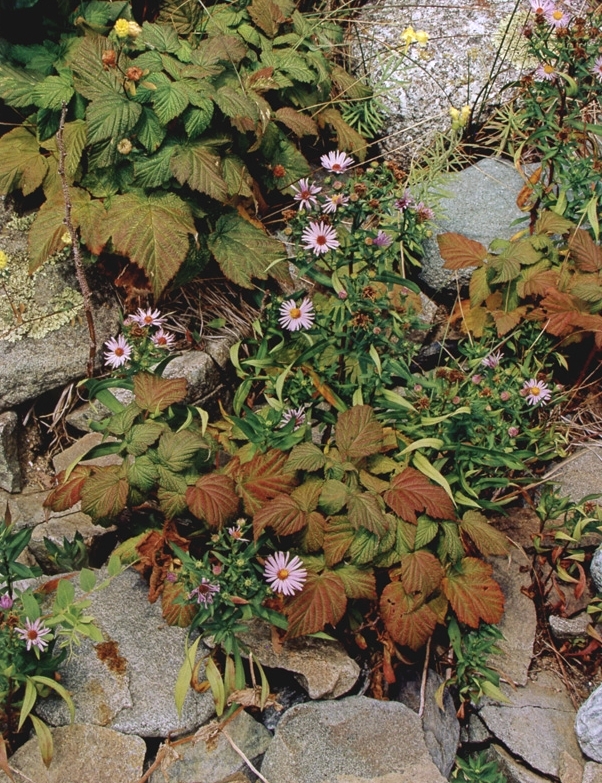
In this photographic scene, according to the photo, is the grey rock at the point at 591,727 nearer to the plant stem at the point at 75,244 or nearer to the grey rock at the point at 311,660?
the grey rock at the point at 311,660

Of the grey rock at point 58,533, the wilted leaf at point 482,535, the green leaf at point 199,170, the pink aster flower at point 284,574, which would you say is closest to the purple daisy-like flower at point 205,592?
the pink aster flower at point 284,574

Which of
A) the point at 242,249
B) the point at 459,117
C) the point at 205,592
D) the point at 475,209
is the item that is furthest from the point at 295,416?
the point at 459,117

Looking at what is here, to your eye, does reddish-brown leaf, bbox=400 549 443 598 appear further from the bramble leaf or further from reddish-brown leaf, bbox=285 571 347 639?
the bramble leaf

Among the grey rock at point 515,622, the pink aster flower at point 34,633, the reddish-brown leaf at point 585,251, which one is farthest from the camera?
the reddish-brown leaf at point 585,251

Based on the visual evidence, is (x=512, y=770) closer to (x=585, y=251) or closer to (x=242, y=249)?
(x=585, y=251)

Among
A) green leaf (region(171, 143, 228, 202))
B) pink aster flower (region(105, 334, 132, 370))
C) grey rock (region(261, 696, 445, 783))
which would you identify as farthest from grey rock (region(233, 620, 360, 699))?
green leaf (region(171, 143, 228, 202))

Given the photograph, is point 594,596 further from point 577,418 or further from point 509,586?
point 577,418
